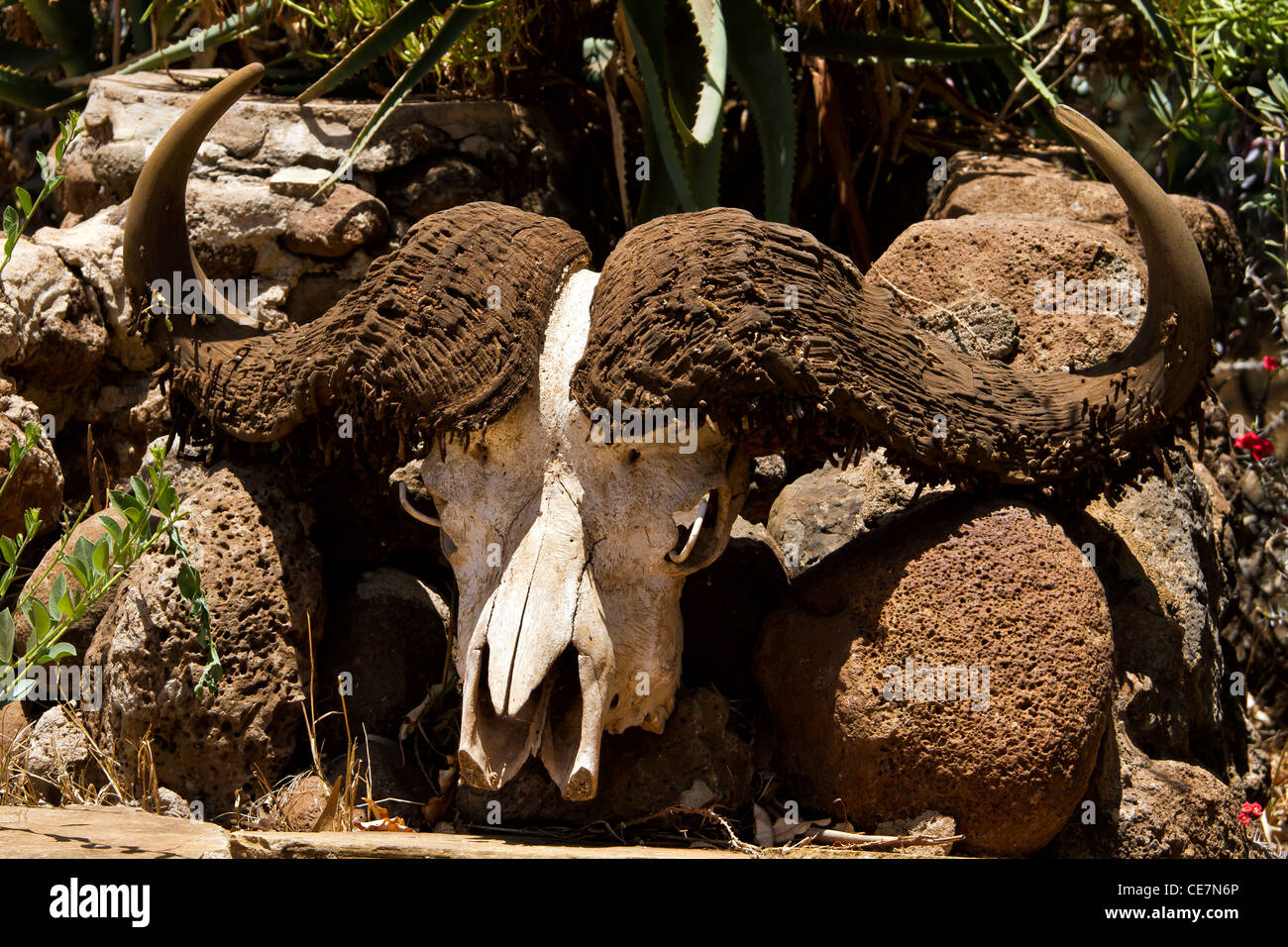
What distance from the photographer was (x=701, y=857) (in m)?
2.89

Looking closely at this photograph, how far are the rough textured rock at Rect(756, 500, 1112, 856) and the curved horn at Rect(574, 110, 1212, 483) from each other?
0.24m

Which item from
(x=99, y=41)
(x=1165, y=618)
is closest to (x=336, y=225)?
(x=99, y=41)

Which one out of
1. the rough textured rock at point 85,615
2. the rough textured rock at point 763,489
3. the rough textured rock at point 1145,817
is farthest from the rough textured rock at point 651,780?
the rough textured rock at point 85,615

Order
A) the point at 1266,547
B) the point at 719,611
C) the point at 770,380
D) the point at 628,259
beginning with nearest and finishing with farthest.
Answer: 1. the point at 770,380
2. the point at 628,259
3. the point at 719,611
4. the point at 1266,547

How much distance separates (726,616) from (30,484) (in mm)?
2305

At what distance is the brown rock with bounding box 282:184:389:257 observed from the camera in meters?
4.74

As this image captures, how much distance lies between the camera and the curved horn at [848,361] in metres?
3.22

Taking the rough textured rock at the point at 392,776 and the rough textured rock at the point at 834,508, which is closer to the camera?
the rough textured rock at the point at 392,776

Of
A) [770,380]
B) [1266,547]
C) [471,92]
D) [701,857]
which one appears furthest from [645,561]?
[1266,547]

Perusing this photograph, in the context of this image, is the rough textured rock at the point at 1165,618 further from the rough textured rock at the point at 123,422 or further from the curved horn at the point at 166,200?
the rough textured rock at the point at 123,422

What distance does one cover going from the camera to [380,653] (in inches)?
153

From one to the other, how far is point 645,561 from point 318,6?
3.06 meters

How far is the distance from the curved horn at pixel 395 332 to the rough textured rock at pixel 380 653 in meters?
0.56
